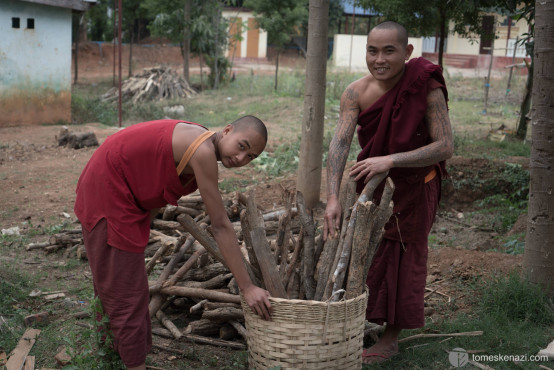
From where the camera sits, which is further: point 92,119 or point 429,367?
point 92,119

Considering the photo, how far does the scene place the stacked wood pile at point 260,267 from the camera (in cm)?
293

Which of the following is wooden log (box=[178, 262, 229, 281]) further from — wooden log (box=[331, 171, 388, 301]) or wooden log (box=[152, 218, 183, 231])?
wooden log (box=[331, 171, 388, 301])

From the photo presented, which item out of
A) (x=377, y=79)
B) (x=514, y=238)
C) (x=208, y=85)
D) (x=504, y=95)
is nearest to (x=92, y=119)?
(x=208, y=85)

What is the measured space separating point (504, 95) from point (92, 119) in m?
13.1

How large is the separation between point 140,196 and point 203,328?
4.01 ft

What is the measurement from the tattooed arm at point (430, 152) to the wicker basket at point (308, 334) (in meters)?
0.67

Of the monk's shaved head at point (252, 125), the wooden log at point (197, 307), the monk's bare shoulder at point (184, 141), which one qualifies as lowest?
the wooden log at point (197, 307)

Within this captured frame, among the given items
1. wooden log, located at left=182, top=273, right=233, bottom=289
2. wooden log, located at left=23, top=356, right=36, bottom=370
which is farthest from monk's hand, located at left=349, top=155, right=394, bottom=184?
wooden log, located at left=23, top=356, right=36, bottom=370

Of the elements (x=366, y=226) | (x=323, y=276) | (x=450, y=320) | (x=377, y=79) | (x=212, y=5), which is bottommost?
(x=450, y=320)

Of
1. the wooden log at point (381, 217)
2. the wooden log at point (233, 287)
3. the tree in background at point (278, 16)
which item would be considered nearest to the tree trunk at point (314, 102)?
the wooden log at point (233, 287)

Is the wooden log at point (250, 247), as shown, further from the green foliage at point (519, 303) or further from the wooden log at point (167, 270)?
the green foliage at point (519, 303)

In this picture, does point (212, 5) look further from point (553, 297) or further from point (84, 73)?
point (553, 297)

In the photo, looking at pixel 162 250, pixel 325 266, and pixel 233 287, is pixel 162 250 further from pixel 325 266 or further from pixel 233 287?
pixel 325 266

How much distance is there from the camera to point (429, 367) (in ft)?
10.8
